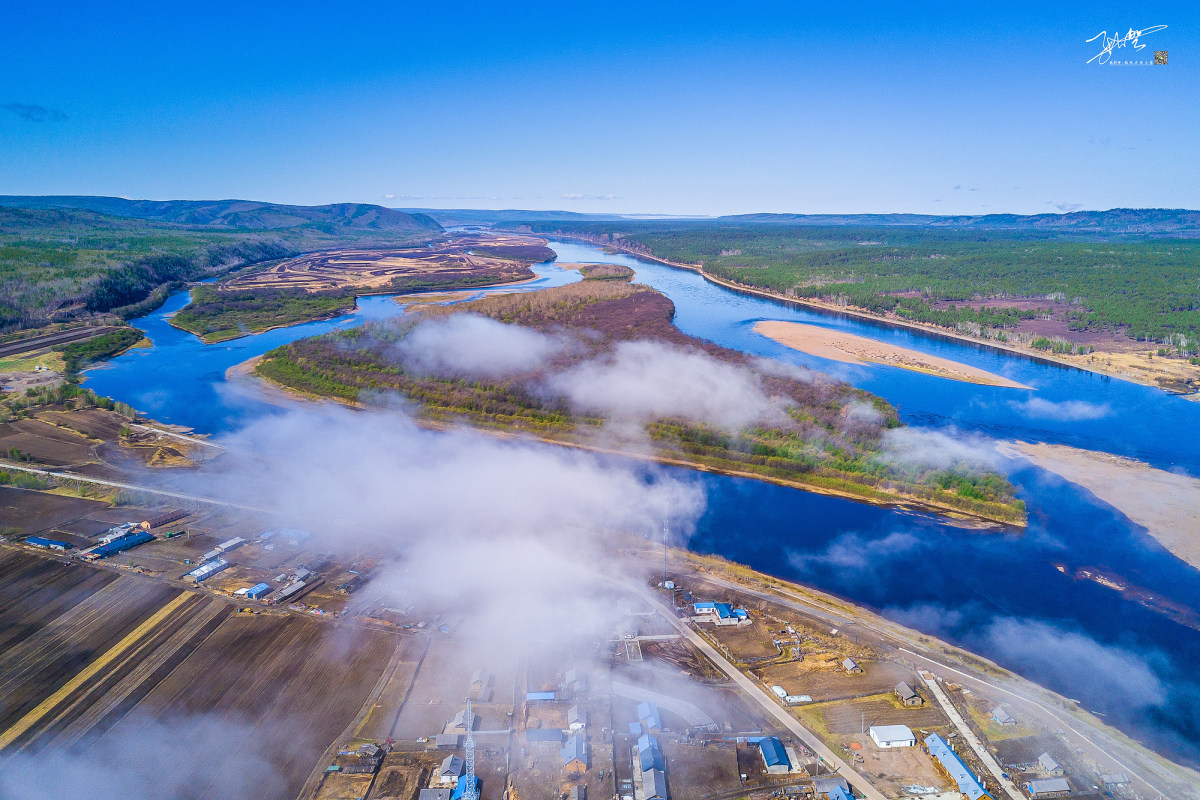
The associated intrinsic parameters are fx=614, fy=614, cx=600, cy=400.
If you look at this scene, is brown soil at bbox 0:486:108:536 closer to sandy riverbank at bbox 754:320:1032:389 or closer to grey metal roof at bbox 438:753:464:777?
grey metal roof at bbox 438:753:464:777

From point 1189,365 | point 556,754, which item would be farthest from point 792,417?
point 1189,365

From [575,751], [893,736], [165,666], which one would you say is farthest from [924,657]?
[165,666]

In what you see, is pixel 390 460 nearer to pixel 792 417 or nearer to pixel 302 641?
pixel 302 641

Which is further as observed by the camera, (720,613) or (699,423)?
(699,423)

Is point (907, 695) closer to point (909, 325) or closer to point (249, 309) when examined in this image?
point (909, 325)

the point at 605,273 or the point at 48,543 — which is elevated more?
the point at 605,273

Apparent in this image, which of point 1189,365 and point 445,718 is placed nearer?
point 445,718

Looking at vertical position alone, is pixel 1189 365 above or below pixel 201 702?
above

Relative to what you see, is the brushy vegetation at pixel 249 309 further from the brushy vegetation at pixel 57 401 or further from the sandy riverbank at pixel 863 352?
the sandy riverbank at pixel 863 352
